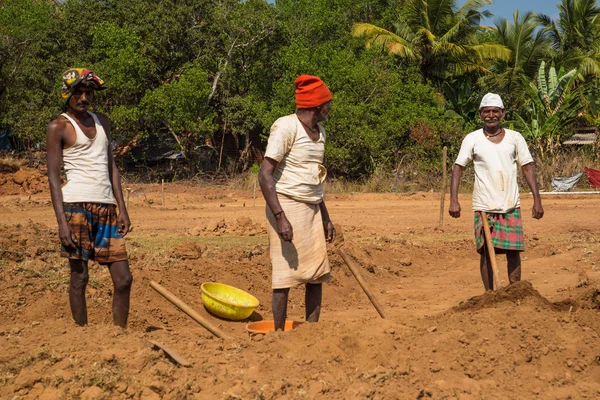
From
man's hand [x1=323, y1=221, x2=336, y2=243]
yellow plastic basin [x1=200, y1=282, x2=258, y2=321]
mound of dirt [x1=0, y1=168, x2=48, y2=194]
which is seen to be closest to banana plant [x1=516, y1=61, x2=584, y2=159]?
mound of dirt [x1=0, y1=168, x2=48, y2=194]

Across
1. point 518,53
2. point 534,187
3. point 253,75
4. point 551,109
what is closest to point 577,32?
point 518,53

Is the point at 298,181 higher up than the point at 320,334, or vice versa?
the point at 298,181

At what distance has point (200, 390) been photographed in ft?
12.4

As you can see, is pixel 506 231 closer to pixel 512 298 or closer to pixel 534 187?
pixel 534 187

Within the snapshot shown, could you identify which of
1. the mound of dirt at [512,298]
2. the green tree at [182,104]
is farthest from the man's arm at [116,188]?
the green tree at [182,104]

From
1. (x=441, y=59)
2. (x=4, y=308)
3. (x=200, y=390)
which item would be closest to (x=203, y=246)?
(x=4, y=308)

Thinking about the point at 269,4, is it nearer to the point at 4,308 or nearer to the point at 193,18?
the point at 193,18

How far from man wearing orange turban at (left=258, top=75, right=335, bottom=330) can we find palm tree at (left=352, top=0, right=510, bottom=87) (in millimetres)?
23525

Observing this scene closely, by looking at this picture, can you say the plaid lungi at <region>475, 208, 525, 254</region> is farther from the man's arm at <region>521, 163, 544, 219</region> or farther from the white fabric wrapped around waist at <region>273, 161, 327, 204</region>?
the white fabric wrapped around waist at <region>273, 161, 327, 204</region>

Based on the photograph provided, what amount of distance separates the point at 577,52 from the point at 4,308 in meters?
28.7

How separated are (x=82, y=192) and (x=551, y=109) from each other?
2260 centimetres

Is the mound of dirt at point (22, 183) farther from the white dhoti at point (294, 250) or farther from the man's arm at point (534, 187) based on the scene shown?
the white dhoti at point (294, 250)

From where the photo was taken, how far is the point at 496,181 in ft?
20.2

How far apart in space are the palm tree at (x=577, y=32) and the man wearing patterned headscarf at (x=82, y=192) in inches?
1094
